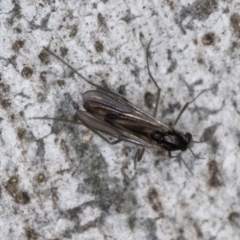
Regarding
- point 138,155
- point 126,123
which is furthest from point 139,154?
point 126,123

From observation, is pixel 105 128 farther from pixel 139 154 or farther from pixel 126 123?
pixel 139 154

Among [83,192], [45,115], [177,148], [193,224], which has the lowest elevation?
[193,224]

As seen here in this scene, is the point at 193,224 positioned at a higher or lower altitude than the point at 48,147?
lower

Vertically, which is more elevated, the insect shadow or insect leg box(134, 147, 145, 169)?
the insect shadow

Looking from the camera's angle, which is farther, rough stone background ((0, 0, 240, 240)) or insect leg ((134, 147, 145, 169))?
insect leg ((134, 147, 145, 169))

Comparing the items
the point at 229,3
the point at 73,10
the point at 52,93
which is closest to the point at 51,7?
the point at 73,10

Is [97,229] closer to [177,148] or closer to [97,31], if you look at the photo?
[177,148]
